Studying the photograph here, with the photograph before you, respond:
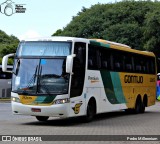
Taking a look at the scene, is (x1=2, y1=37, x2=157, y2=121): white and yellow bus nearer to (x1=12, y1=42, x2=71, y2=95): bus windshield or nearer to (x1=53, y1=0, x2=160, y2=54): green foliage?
(x1=12, y1=42, x2=71, y2=95): bus windshield

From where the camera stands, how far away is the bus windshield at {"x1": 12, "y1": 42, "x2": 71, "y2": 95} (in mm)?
17500

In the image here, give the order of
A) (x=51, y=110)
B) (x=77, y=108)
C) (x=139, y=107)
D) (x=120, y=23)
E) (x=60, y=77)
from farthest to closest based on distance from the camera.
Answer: (x=120, y=23) → (x=139, y=107) → (x=77, y=108) → (x=60, y=77) → (x=51, y=110)

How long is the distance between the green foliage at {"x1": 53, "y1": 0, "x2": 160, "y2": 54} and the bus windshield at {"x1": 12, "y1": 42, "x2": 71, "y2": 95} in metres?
37.3

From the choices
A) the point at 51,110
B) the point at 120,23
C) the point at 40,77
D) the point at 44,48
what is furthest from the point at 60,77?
the point at 120,23

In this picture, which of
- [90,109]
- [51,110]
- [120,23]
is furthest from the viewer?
[120,23]

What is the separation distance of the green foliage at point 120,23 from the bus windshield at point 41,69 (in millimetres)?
37316

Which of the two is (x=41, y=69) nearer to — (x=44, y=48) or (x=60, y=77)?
(x=60, y=77)

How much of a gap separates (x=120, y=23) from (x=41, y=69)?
47.4 m

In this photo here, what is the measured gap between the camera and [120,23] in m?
64.2

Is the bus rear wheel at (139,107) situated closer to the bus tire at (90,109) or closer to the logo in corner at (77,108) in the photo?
the bus tire at (90,109)

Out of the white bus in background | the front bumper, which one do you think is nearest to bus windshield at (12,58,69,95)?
the front bumper

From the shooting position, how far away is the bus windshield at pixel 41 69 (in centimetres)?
1750

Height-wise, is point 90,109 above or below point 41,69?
below

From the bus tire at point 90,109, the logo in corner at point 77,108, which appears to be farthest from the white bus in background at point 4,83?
the logo in corner at point 77,108
